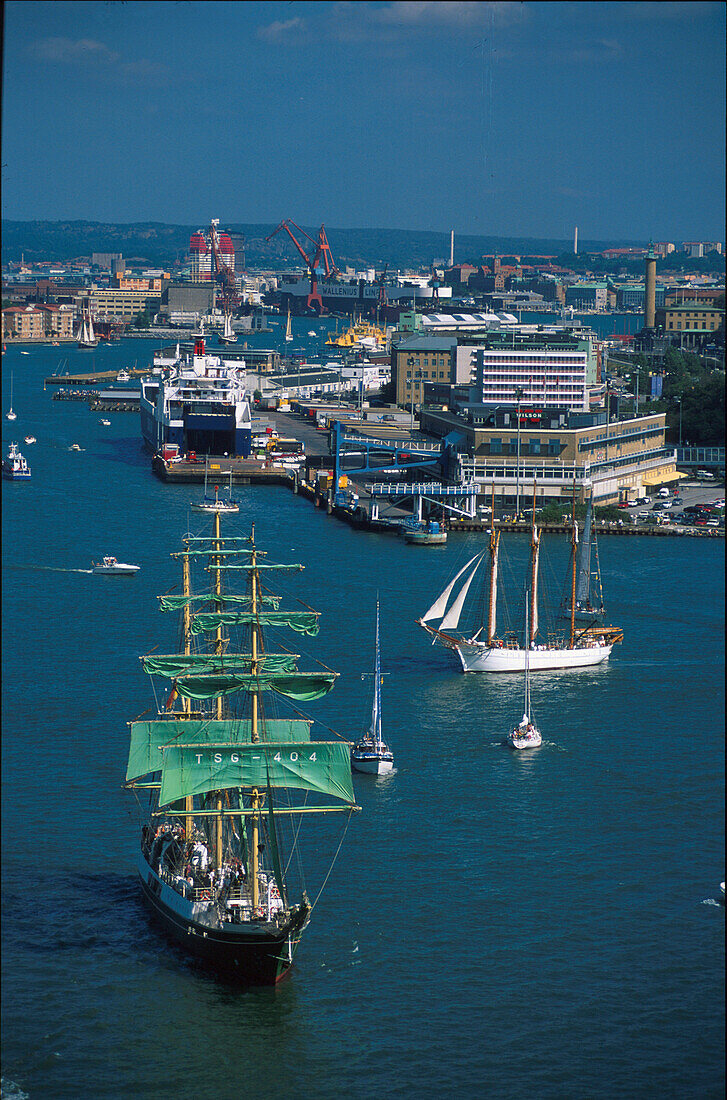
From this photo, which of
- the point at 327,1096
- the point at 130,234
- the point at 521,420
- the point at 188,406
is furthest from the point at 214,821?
the point at 130,234

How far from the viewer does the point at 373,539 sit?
14.7m

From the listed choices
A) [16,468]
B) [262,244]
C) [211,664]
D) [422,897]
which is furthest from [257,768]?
[262,244]

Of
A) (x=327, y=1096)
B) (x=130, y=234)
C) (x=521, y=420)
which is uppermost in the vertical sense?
(x=130, y=234)

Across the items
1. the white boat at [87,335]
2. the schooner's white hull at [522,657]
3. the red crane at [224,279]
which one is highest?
the red crane at [224,279]

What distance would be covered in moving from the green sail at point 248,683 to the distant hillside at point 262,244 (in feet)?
233

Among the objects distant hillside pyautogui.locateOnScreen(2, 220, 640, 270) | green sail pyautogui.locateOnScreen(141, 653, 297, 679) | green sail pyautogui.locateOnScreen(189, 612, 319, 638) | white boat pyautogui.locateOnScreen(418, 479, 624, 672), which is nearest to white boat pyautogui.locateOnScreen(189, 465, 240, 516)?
white boat pyautogui.locateOnScreen(418, 479, 624, 672)

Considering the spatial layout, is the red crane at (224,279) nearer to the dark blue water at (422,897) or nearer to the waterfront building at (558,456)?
the waterfront building at (558,456)

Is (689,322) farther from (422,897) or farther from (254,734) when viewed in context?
(422,897)

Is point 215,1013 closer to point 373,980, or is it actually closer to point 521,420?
point 373,980

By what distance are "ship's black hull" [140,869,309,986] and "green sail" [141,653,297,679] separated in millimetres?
1273

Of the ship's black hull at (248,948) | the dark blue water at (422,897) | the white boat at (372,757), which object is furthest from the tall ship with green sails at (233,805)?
the white boat at (372,757)

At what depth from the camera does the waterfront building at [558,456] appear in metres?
16.2

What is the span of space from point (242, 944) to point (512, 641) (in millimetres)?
4734

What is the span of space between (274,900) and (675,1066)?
165 centimetres
